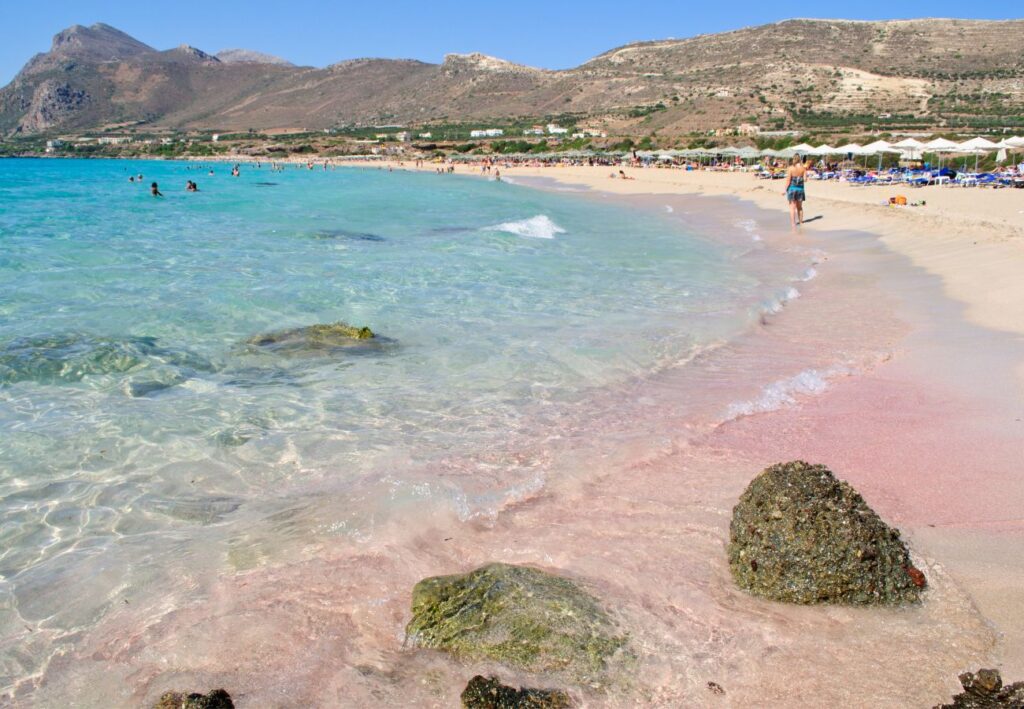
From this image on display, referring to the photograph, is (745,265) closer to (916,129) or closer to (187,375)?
(187,375)

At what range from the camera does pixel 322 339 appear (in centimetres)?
792

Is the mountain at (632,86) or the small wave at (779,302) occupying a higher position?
the mountain at (632,86)

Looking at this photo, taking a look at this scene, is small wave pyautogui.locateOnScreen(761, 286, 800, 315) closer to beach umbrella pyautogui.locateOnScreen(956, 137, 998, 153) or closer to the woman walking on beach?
the woman walking on beach

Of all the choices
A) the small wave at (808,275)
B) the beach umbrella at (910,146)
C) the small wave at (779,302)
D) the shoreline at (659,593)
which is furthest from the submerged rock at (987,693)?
the beach umbrella at (910,146)

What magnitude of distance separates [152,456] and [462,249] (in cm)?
1141

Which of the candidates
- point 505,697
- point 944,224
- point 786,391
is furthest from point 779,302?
point 944,224

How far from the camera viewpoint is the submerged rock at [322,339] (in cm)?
774

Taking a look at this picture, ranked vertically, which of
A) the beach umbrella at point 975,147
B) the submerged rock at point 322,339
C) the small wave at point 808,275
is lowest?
the submerged rock at point 322,339

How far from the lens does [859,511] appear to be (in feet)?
11.0

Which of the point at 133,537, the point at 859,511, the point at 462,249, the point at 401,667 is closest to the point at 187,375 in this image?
the point at 133,537

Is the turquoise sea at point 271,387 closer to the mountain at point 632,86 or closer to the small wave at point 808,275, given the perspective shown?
the small wave at point 808,275

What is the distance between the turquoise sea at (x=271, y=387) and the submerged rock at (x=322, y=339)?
18cm

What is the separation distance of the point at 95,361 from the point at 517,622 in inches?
233

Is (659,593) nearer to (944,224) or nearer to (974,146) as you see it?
(944,224)
